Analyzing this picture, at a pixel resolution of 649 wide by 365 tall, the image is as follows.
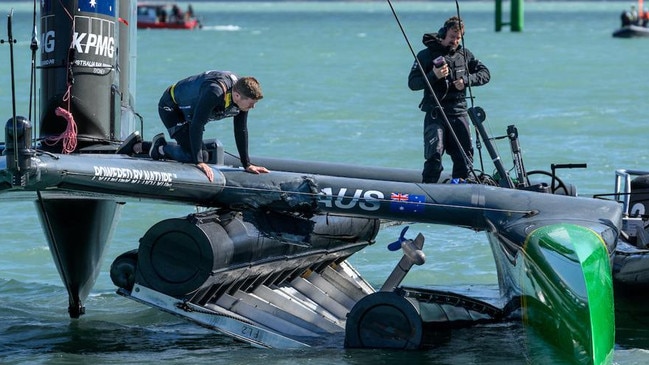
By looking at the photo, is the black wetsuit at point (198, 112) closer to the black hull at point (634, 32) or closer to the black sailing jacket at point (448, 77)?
the black sailing jacket at point (448, 77)

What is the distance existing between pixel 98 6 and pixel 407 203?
11.6ft

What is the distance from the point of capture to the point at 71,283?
12.0 metres

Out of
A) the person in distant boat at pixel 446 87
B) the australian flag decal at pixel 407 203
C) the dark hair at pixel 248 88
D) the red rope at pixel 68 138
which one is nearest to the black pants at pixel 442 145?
the person in distant boat at pixel 446 87

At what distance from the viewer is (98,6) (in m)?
12.1

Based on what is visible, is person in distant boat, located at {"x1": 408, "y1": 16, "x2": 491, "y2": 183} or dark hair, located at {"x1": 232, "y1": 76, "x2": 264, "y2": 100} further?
person in distant boat, located at {"x1": 408, "y1": 16, "x2": 491, "y2": 183}

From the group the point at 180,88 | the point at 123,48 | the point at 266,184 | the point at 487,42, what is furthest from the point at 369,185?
the point at 487,42

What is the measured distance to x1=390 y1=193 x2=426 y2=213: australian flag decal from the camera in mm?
10234

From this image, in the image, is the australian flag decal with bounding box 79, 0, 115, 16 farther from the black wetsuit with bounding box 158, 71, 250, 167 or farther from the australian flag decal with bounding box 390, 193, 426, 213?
the australian flag decal with bounding box 390, 193, 426, 213

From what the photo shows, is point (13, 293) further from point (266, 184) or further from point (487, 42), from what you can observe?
point (487, 42)

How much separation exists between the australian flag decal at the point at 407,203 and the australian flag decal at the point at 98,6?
3.40m

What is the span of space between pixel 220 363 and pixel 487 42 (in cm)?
6187

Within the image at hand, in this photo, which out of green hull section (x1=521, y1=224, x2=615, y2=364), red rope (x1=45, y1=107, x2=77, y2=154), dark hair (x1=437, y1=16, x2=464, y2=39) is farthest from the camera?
red rope (x1=45, y1=107, x2=77, y2=154)

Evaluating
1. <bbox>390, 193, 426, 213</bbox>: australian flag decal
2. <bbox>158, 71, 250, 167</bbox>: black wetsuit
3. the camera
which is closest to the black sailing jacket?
the camera

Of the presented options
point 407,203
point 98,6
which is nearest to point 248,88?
point 407,203
